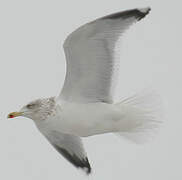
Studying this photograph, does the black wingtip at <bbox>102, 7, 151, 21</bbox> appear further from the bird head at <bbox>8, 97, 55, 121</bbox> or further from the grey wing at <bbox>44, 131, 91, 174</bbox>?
the grey wing at <bbox>44, 131, 91, 174</bbox>

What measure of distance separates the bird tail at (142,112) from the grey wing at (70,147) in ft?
2.55

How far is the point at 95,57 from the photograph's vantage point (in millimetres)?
5809

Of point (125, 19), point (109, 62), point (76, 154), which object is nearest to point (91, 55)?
point (109, 62)

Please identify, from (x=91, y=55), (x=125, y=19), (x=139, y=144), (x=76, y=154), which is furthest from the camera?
(x=76, y=154)

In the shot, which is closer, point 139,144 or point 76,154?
point 139,144

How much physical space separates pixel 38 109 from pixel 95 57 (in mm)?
778

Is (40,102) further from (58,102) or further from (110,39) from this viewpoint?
(110,39)

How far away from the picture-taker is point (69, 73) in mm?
5863

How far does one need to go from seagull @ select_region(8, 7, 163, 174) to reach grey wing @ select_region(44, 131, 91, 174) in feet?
1.42

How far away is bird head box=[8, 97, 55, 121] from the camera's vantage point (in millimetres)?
5984

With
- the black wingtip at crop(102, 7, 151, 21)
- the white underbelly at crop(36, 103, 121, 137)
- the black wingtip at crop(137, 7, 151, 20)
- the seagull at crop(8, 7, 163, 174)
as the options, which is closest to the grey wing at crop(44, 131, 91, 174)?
the seagull at crop(8, 7, 163, 174)

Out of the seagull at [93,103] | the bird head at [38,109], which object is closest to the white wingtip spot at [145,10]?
the seagull at [93,103]

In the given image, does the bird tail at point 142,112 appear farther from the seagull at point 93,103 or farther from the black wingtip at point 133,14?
the black wingtip at point 133,14

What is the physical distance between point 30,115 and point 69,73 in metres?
0.62
